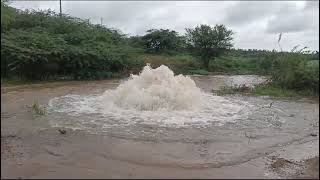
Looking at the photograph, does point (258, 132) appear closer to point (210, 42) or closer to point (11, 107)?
point (11, 107)

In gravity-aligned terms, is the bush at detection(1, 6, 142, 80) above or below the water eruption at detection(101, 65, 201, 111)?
above

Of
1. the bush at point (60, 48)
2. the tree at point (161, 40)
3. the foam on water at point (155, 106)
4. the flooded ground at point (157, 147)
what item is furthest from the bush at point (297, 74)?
the tree at point (161, 40)

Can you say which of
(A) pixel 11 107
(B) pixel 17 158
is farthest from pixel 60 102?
(B) pixel 17 158

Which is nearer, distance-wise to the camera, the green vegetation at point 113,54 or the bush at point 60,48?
the green vegetation at point 113,54

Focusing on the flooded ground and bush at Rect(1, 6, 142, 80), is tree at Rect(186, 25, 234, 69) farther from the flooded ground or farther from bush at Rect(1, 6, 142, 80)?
the flooded ground

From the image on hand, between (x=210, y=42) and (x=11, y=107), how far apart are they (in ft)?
81.2

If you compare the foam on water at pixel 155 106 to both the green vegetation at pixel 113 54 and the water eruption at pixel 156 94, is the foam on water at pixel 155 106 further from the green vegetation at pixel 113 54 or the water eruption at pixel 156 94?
the green vegetation at pixel 113 54

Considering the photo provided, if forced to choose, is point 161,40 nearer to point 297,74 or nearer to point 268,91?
point 268,91

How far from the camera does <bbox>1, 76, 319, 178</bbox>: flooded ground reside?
7547mm

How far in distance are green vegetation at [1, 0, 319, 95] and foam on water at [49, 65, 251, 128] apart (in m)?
2.56

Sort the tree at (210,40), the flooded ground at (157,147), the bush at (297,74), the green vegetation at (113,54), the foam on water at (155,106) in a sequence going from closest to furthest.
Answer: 1. the flooded ground at (157,147)
2. the foam on water at (155,106)
3. the bush at (297,74)
4. the green vegetation at (113,54)
5. the tree at (210,40)

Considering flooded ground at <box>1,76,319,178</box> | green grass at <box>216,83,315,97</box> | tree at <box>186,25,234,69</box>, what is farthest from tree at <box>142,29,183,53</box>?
flooded ground at <box>1,76,319,178</box>

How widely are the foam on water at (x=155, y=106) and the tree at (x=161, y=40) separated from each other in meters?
27.6

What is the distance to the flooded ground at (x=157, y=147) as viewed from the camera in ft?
24.8
